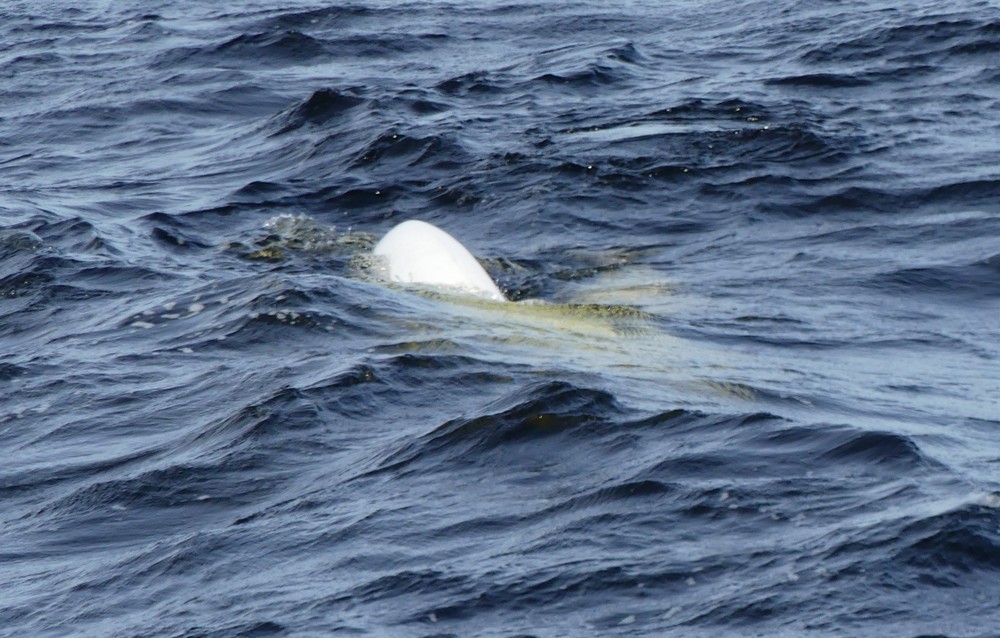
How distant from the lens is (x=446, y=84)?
56.7 feet

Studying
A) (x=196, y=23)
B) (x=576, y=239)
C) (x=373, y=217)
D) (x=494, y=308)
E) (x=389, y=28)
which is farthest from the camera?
(x=196, y=23)

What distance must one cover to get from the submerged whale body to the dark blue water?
1.29ft

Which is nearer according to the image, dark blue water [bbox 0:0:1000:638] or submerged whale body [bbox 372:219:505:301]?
dark blue water [bbox 0:0:1000:638]

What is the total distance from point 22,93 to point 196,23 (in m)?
3.36

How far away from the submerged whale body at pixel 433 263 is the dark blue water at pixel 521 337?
0.39m

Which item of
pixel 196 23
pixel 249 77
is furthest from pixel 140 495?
pixel 196 23

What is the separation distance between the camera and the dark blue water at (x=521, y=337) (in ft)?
20.5

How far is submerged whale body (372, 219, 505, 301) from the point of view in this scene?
36.1ft

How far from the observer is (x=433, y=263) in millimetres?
11148

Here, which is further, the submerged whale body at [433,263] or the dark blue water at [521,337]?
the submerged whale body at [433,263]

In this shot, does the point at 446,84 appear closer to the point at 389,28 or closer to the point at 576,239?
the point at 389,28

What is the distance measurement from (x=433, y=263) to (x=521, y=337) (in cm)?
179

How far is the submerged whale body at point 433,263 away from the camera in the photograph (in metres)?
11.0

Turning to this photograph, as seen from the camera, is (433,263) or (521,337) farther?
(433,263)
